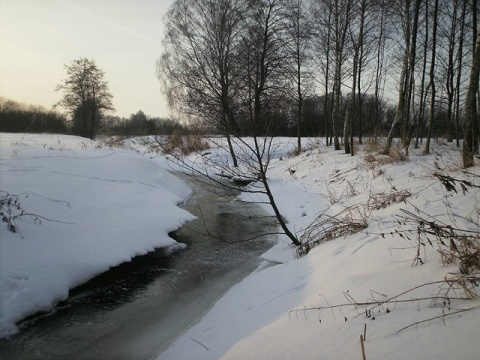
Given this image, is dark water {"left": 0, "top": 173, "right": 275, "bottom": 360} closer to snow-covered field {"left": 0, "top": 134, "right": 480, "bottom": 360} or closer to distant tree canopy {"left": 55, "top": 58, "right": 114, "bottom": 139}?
snow-covered field {"left": 0, "top": 134, "right": 480, "bottom": 360}

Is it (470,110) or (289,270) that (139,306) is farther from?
(470,110)

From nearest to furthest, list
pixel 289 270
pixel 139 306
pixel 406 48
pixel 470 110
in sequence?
1. pixel 139 306
2. pixel 289 270
3. pixel 470 110
4. pixel 406 48

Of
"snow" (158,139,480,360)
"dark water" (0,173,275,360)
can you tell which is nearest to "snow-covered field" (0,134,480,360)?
"snow" (158,139,480,360)

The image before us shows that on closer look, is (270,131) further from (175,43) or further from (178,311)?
(175,43)

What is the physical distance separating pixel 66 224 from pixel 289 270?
3548 millimetres

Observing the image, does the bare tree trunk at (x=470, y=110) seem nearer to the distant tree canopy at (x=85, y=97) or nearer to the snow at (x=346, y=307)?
the snow at (x=346, y=307)

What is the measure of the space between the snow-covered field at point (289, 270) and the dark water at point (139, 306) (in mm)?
183

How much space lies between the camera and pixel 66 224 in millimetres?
4789

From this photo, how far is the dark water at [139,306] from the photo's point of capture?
2.96 m

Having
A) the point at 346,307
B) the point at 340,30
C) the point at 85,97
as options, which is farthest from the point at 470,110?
the point at 85,97

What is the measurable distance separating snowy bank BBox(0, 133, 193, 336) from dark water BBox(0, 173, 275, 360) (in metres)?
0.19

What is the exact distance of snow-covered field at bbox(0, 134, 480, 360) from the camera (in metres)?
1.94

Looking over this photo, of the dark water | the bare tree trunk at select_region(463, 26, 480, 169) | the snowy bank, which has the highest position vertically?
the bare tree trunk at select_region(463, 26, 480, 169)

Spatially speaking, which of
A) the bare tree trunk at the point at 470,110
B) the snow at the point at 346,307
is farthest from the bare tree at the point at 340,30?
the snow at the point at 346,307
